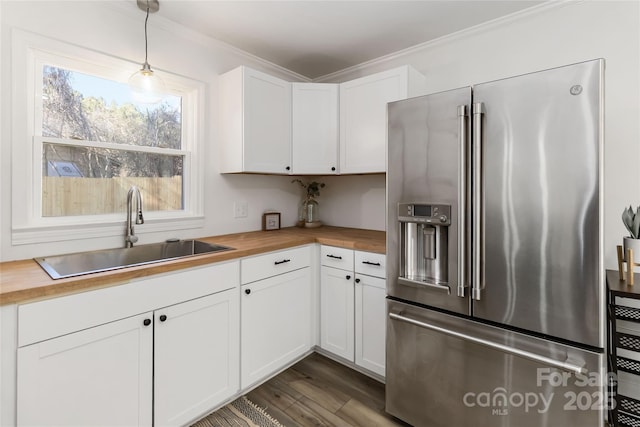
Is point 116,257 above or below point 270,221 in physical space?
below

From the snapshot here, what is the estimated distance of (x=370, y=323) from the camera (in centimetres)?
208

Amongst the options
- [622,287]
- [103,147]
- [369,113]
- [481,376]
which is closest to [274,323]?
[481,376]

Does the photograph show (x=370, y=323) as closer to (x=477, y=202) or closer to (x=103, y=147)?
(x=477, y=202)

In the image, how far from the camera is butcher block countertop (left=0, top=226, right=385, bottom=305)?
3.80ft

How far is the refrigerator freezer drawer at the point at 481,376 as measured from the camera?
1204 mm

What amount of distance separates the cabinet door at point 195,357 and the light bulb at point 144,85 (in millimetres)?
1270

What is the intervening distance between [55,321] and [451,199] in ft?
5.68

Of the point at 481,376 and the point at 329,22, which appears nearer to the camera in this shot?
the point at 481,376

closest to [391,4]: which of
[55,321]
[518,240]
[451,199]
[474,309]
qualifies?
[451,199]

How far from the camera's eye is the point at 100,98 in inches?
75.5

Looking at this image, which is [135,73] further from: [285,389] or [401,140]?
[285,389]

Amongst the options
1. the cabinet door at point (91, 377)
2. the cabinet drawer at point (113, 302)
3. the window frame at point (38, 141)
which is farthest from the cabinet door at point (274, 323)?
the window frame at point (38, 141)

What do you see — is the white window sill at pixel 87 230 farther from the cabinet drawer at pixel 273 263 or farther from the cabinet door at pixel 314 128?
the cabinet door at pixel 314 128

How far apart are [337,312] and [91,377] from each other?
1.45 m
